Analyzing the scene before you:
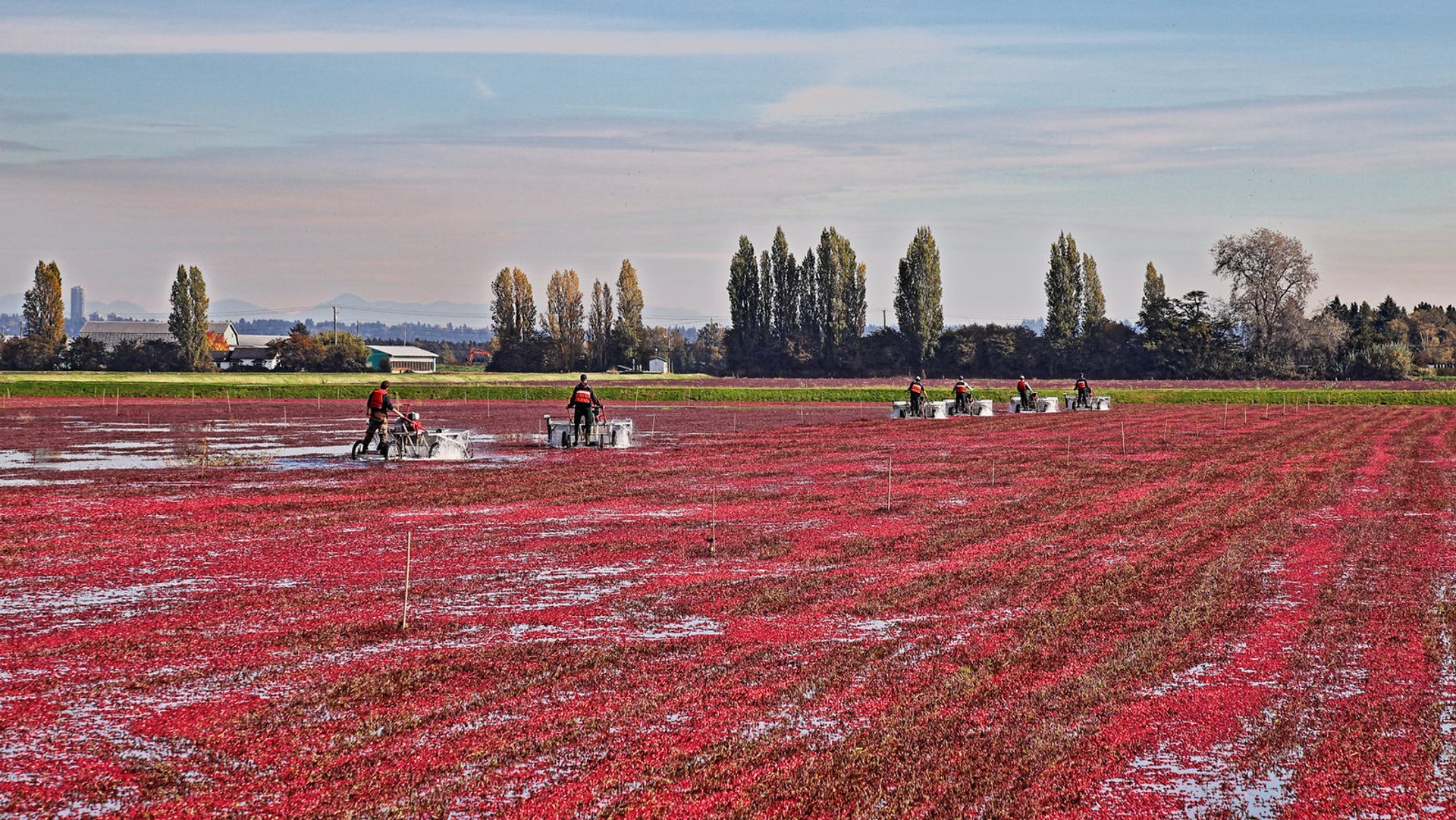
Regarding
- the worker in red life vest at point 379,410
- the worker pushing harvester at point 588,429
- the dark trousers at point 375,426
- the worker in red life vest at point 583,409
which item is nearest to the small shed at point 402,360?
the worker pushing harvester at point 588,429

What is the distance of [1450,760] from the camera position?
27.1ft

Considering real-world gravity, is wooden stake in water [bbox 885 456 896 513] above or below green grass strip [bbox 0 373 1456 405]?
below

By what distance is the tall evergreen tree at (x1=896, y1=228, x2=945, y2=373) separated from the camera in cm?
10781

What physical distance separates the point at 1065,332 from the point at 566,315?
4614cm

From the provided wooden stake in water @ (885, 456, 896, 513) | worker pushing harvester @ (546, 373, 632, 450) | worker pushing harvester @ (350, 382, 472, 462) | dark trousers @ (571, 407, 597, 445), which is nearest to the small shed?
worker pushing harvester @ (546, 373, 632, 450)

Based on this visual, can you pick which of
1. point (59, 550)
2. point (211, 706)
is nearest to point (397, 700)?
point (211, 706)

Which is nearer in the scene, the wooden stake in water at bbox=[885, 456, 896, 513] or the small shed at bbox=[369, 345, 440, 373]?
the wooden stake in water at bbox=[885, 456, 896, 513]

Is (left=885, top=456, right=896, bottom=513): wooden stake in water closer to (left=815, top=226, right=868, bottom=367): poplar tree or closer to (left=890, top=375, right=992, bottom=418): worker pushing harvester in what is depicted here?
(left=890, top=375, right=992, bottom=418): worker pushing harvester

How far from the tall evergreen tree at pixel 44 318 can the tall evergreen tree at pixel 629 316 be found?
47610 mm

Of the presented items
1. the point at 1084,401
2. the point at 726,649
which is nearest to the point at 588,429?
the point at 726,649

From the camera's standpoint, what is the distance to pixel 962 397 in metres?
50.8

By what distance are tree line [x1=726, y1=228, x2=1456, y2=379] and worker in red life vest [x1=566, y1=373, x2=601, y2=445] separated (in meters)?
76.1

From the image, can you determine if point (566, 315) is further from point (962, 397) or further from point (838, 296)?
point (962, 397)

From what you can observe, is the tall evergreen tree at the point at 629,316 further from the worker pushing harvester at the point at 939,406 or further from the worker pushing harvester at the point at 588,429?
the worker pushing harvester at the point at 588,429
